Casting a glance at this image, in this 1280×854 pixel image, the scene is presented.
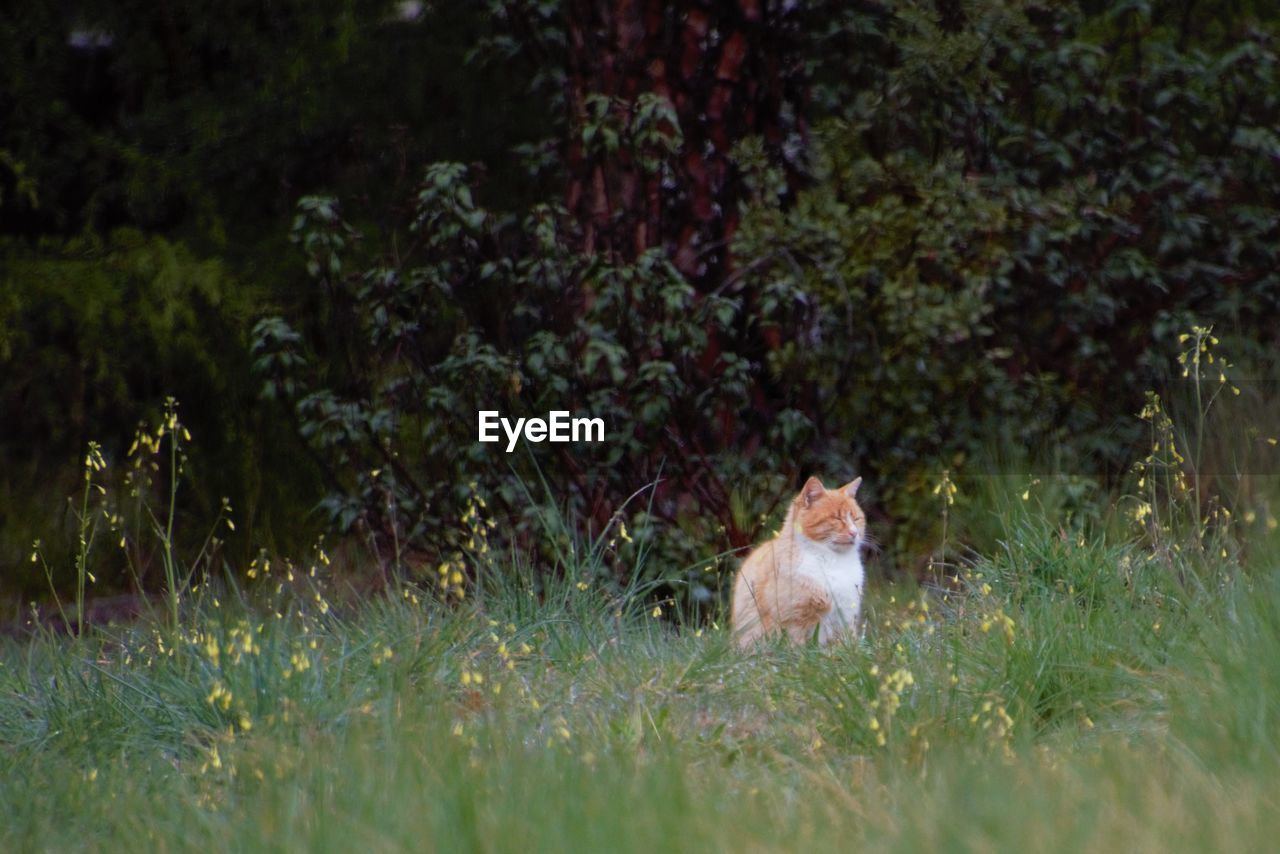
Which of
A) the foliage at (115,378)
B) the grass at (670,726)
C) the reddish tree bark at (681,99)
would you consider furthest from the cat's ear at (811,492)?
the foliage at (115,378)

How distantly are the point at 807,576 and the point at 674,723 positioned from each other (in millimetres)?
1530

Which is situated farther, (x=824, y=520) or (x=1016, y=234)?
(x=1016, y=234)

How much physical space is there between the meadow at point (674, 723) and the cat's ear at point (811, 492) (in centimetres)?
61

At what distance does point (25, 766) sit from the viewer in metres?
4.15

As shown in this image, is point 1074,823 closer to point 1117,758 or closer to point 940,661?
point 1117,758

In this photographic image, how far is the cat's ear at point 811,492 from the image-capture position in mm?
5746

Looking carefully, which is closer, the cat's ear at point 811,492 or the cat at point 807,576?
the cat at point 807,576

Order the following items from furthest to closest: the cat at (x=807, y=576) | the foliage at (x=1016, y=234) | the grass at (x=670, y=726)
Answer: the foliage at (x=1016, y=234) → the cat at (x=807, y=576) → the grass at (x=670, y=726)

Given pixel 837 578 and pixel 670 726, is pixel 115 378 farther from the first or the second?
pixel 670 726

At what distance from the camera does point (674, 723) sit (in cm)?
420

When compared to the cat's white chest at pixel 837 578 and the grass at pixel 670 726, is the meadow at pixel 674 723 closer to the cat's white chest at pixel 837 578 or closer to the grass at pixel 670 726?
the grass at pixel 670 726

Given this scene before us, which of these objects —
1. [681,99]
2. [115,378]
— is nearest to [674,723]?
[681,99]

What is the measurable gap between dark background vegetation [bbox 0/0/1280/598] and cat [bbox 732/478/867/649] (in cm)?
Answer: 53

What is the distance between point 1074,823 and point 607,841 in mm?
928
